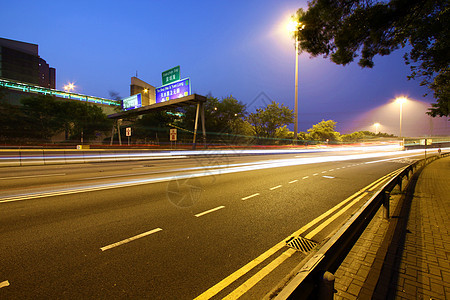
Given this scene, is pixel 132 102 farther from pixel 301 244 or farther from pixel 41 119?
pixel 301 244

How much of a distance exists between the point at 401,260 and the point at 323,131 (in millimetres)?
63981

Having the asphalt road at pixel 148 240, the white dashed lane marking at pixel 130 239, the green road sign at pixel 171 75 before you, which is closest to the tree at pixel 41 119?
the green road sign at pixel 171 75

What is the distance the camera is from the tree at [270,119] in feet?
149

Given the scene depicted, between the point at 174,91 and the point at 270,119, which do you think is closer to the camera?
the point at 174,91

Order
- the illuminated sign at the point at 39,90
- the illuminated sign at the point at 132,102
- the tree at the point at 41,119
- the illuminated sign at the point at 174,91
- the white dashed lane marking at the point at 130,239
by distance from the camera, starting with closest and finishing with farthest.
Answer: the white dashed lane marking at the point at 130,239 → the illuminated sign at the point at 174,91 → the illuminated sign at the point at 132,102 → the tree at the point at 41,119 → the illuminated sign at the point at 39,90

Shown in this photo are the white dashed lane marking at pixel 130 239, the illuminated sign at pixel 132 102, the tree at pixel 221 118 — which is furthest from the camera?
the tree at pixel 221 118

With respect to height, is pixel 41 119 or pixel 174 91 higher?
pixel 174 91

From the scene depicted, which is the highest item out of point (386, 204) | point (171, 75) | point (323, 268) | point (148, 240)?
point (171, 75)

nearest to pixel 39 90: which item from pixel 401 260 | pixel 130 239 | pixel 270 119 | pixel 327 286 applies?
pixel 270 119

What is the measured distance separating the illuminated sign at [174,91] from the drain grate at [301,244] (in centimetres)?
2209

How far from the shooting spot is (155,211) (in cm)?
506

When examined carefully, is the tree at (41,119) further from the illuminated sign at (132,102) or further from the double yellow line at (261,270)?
the double yellow line at (261,270)

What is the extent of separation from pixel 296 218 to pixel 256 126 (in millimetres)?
45001

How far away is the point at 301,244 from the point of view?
372 cm
